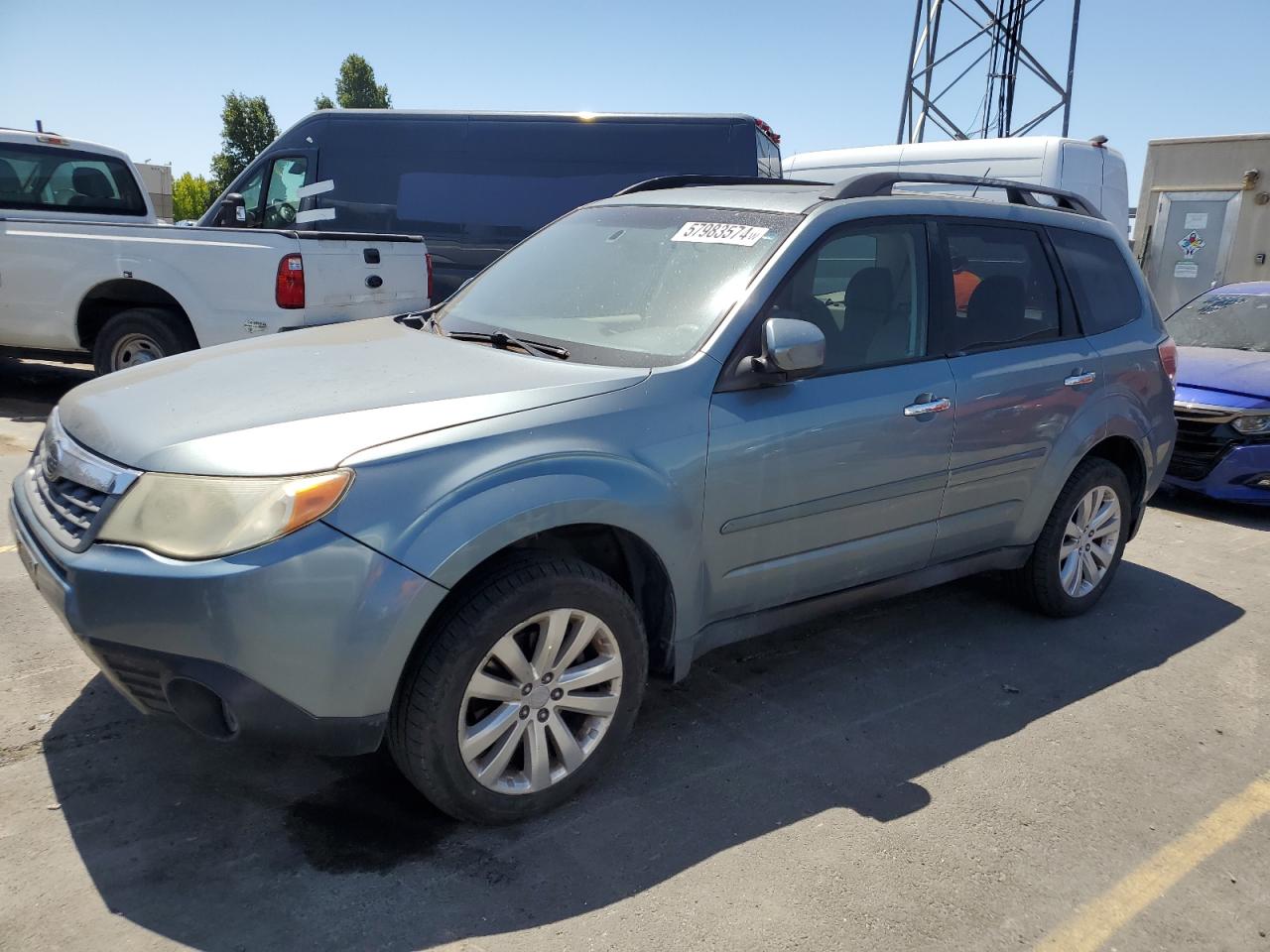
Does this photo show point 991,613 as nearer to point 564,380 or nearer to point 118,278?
point 564,380

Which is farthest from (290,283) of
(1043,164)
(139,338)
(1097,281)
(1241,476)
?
(1043,164)

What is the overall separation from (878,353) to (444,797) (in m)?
2.15

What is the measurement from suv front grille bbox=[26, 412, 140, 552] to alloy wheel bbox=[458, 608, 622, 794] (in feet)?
3.44

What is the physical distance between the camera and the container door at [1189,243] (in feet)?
46.2

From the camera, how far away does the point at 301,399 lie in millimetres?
2865

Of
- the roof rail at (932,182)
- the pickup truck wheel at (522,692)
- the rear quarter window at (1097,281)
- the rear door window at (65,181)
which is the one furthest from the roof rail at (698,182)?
the rear door window at (65,181)

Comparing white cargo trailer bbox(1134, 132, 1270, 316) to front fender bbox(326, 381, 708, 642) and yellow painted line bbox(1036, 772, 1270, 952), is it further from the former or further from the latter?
front fender bbox(326, 381, 708, 642)

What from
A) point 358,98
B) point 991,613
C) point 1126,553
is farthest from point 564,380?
point 358,98

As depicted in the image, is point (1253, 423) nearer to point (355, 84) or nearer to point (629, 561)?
point (629, 561)

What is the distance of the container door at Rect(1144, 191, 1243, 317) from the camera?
46.2 feet

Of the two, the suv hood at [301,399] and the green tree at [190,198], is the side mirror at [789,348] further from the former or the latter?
the green tree at [190,198]

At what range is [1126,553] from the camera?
232 inches

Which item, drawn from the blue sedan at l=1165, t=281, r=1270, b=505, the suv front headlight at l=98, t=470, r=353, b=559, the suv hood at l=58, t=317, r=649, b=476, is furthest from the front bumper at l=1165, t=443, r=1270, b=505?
the suv front headlight at l=98, t=470, r=353, b=559

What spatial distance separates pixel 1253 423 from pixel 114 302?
844cm
